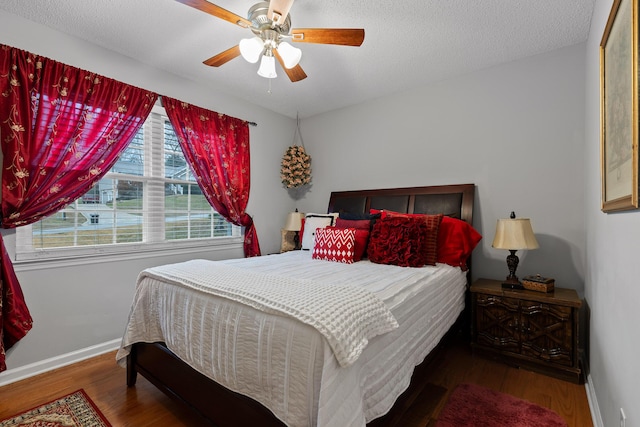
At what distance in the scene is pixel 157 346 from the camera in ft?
5.98

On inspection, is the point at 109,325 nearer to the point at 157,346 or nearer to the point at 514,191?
the point at 157,346

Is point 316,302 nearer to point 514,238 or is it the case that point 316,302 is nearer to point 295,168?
point 514,238

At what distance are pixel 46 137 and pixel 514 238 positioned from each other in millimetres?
3695

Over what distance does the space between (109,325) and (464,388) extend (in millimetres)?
2938

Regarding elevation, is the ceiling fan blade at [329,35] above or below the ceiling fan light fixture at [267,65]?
above

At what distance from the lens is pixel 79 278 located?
246 cm

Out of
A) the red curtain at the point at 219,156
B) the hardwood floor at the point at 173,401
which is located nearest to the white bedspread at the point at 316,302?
the hardwood floor at the point at 173,401

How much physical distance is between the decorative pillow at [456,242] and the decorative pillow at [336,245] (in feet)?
2.58

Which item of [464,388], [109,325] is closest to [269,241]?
[109,325]

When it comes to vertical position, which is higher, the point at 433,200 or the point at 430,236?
the point at 433,200

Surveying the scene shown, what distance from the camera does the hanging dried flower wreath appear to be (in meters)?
4.14

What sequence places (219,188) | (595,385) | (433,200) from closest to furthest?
(595,385) < (433,200) < (219,188)

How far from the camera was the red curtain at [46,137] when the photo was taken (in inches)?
81.4

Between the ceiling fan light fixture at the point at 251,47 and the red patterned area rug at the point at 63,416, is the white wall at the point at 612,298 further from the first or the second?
the red patterned area rug at the point at 63,416
